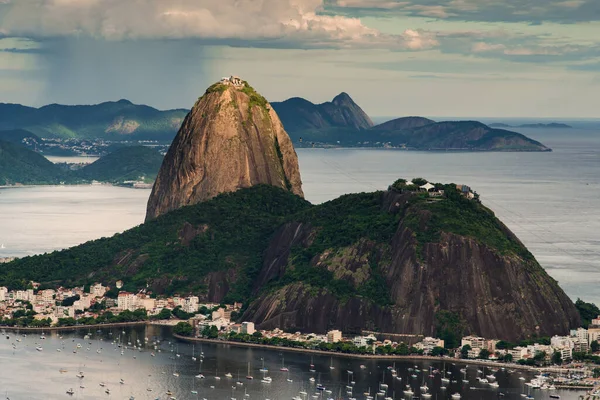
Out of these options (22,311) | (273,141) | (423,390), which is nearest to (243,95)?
(273,141)

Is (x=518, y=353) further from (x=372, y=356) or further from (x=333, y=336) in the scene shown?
(x=333, y=336)

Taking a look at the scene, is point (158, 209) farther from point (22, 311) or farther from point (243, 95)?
point (22, 311)

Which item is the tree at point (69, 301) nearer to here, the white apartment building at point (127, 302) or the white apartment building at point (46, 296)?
the white apartment building at point (46, 296)

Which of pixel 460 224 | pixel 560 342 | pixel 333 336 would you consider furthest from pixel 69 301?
pixel 560 342

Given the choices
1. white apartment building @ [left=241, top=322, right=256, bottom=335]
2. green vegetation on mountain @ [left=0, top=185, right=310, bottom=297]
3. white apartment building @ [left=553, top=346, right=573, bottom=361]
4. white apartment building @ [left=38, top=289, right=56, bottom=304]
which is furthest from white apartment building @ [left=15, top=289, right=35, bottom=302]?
white apartment building @ [left=553, top=346, right=573, bottom=361]

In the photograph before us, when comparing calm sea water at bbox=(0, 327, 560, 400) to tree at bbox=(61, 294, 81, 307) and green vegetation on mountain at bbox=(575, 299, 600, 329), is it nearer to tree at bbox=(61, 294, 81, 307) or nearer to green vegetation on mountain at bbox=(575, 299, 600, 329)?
tree at bbox=(61, 294, 81, 307)

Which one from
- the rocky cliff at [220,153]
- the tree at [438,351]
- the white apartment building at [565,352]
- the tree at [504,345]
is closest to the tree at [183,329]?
the tree at [438,351]
